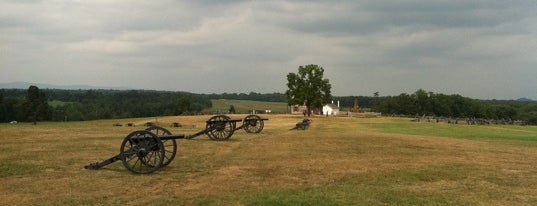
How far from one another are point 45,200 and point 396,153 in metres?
16.1

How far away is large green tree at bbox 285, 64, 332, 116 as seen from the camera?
73750 mm

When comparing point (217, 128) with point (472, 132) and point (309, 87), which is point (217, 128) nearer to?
point (472, 132)

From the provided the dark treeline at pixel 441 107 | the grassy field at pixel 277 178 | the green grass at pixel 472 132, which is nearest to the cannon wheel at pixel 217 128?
the grassy field at pixel 277 178

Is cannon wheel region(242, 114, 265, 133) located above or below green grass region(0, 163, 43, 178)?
above

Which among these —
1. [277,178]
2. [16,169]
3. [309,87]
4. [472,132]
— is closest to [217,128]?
[16,169]

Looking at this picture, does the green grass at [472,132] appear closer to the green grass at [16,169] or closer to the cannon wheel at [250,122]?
the cannon wheel at [250,122]

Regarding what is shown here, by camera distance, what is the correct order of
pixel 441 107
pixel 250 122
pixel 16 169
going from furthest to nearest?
pixel 441 107, pixel 250 122, pixel 16 169

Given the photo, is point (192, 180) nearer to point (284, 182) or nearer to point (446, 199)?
point (284, 182)

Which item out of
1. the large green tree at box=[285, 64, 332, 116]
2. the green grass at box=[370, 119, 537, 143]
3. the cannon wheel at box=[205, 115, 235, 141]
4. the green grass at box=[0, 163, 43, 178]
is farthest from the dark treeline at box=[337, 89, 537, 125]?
the green grass at box=[0, 163, 43, 178]

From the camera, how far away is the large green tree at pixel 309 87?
73.8 meters

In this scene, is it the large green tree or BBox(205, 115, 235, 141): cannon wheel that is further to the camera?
the large green tree

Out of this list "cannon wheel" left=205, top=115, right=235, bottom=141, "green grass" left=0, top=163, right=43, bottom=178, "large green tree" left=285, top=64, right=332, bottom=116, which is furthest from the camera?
"large green tree" left=285, top=64, right=332, bottom=116

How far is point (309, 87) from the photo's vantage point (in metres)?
74.1

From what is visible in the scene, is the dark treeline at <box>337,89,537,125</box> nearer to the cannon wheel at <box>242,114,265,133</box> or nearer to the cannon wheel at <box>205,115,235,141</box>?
the cannon wheel at <box>242,114,265,133</box>
